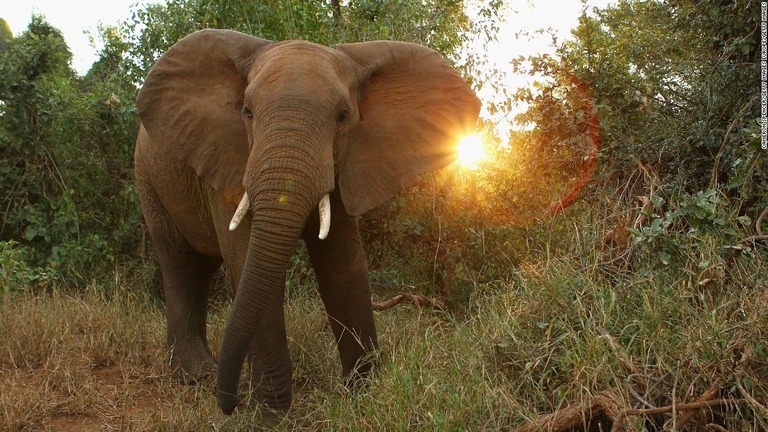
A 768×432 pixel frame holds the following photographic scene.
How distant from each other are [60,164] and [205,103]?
15.2ft

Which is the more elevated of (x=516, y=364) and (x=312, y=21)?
(x=312, y=21)

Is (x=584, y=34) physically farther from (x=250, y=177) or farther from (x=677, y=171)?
(x=250, y=177)

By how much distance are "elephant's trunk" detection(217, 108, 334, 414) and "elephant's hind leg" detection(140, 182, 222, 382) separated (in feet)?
6.12

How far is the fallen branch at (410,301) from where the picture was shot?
6.44 m

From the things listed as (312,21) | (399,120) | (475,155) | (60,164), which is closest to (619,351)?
(399,120)

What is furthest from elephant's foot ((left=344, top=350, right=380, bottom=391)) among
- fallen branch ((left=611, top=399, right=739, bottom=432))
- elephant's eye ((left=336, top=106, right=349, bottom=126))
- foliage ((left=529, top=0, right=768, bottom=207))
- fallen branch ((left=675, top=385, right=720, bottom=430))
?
foliage ((left=529, top=0, right=768, bottom=207))

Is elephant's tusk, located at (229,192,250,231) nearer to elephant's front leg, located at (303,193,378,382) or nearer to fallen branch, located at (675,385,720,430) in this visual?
elephant's front leg, located at (303,193,378,382)

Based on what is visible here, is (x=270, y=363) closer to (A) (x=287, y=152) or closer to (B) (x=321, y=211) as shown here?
(B) (x=321, y=211)

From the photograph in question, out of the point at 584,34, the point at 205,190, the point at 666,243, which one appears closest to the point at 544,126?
the point at 584,34

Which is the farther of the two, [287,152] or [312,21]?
[312,21]

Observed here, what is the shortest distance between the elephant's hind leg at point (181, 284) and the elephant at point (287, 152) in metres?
0.27

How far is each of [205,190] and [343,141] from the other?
1.18 m

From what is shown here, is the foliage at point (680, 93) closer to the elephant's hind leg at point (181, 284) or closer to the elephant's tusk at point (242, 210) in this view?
the elephant's tusk at point (242, 210)

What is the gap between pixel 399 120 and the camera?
206 inches
